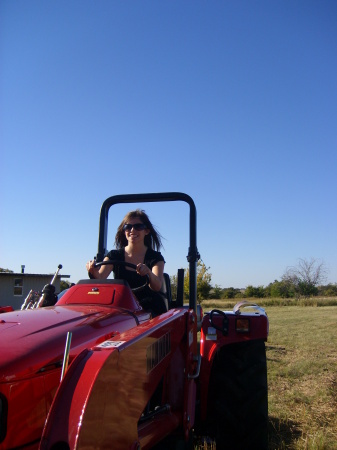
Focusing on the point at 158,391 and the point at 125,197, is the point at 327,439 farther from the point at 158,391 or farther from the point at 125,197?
the point at 125,197

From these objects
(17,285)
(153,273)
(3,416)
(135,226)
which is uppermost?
(135,226)

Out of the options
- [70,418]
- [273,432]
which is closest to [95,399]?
[70,418]

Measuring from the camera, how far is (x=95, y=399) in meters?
1.57

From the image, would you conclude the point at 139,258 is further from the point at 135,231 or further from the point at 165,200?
the point at 165,200

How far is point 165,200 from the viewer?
13.1 ft

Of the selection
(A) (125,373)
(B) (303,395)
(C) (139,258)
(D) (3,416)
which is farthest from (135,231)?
(B) (303,395)

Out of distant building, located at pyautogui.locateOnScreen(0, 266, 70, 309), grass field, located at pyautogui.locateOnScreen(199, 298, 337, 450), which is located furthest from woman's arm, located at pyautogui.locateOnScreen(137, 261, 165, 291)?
distant building, located at pyautogui.locateOnScreen(0, 266, 70, 309)

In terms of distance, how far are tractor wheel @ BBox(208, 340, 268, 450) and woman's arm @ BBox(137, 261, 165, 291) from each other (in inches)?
30.3

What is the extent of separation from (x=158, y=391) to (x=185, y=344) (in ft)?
1.01

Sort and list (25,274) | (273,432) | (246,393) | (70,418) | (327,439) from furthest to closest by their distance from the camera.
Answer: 1. (25,274)
2. (273,432)
3. (327,439)
4. (246,393)
5. (70,418)

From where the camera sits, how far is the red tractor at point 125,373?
161cm

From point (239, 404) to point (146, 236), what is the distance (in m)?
1.76

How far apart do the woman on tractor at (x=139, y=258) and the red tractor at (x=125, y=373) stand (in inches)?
8.5

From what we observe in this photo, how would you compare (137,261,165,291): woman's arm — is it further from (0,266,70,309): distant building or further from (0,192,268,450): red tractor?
(0,266,70,309): distant building
